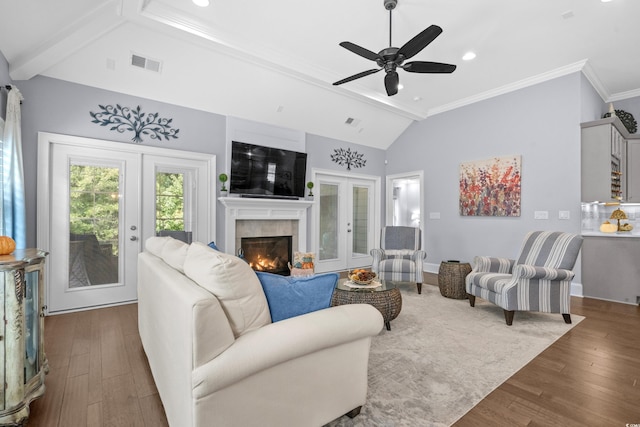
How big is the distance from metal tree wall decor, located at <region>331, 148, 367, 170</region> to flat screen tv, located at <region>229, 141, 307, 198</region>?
857mm

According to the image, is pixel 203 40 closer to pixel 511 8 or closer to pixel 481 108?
pixel 511 8

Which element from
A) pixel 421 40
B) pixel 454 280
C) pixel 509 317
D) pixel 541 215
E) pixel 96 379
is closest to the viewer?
pixel 96 379

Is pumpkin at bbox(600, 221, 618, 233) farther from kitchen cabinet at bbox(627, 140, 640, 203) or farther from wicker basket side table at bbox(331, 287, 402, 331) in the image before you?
wicker basket side table at bbox(331, 287, 402, 331)

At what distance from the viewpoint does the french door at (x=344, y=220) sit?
19.7 ft

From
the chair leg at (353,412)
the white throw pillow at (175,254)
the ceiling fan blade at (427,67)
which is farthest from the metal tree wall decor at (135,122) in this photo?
the chair leg at (353,412)

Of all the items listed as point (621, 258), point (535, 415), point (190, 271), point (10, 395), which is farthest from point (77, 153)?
point (621, 258)

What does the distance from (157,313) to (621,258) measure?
5.37 metres

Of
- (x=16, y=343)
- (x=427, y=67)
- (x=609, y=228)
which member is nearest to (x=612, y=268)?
(x=609, y=228)

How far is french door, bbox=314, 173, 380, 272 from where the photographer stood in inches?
236

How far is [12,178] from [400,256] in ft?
15.4

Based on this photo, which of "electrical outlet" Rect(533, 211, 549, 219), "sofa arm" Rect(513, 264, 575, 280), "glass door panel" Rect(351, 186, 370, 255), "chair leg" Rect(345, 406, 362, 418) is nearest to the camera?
"chair leg" Rect(345, 406, 362, 418)

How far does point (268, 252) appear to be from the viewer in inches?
209

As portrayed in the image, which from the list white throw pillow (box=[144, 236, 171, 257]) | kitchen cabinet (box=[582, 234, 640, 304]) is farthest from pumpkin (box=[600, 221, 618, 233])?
white throw pillow (box=[144, 236, 171, 257])

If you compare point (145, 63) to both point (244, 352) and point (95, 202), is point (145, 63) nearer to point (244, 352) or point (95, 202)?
point (95, 202)
